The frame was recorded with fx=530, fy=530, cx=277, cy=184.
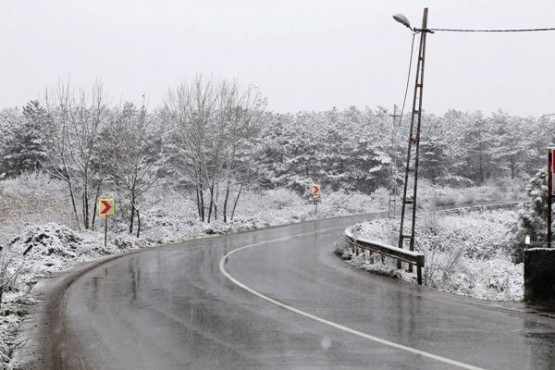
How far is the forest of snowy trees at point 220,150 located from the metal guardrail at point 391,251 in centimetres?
1389

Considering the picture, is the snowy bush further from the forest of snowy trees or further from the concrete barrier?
the concrete barrier

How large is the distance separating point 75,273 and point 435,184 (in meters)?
61.3

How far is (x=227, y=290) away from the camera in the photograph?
1238cm

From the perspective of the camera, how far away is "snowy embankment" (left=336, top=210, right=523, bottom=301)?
14.1 meters

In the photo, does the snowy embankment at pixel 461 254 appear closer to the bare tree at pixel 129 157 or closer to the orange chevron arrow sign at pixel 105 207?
the orange chevron arrow sign at pixel 105 207

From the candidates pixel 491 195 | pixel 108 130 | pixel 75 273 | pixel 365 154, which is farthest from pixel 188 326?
pixel 491 195

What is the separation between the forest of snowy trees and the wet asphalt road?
16.6 metres

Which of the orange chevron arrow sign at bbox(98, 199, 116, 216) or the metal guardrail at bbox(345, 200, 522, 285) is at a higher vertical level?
the orange chevron arrow sign at bbox(98, 199, 116, 216)

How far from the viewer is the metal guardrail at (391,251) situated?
543 inches

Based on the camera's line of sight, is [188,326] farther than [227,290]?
No

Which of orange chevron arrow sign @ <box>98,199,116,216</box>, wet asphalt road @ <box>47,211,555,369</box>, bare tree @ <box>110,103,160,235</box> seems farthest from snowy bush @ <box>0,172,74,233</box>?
wet asphalt road @ <box>47,211,555,369</box>

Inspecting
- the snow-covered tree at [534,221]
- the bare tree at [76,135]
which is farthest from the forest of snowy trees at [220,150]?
the snow-covered tree at [534,221]

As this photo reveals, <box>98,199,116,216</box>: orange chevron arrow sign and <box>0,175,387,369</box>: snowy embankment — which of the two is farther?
<box>98,199,116,216</box>: orange chevron arrow sign

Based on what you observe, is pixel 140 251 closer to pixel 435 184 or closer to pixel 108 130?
pixel 108 130
